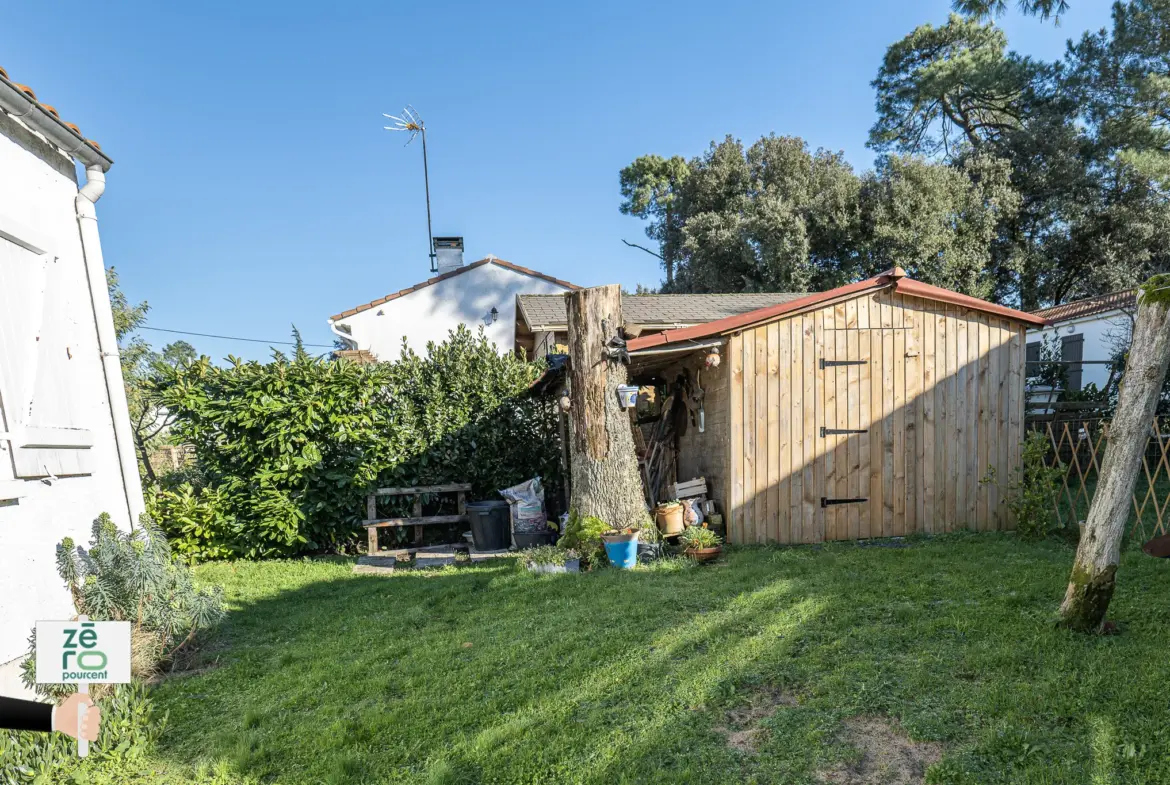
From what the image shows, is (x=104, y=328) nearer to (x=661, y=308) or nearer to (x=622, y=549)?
(x=622, y=549)

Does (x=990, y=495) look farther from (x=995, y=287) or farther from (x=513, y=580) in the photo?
(x=995, y=287)

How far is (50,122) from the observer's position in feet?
14.1

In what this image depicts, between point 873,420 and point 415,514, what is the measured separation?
584cm

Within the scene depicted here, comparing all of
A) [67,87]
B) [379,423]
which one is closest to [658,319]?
[379,423]

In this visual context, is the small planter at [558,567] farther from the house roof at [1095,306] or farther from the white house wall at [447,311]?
the house roof at [1095,306]

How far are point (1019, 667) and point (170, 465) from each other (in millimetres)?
13436

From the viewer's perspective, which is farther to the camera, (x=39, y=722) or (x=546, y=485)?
(x=546, y=485)

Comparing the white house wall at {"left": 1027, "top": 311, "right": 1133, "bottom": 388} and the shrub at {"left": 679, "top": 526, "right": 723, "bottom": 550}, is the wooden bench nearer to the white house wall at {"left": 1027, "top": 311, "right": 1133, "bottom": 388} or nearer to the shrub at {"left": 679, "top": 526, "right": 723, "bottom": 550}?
the shrub at {"left": 679, "top": 526, "right": 723, "bottom": 550}

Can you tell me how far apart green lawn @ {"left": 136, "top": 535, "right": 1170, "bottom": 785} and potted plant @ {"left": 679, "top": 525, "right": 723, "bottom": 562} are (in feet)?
2.70

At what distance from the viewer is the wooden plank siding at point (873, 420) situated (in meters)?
7.22

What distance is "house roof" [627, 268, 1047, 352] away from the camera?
6.99 metres

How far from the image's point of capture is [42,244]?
4289 millimetres

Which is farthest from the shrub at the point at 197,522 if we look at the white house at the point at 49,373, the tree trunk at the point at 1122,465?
A: the tree trunk at the point at 1122,465

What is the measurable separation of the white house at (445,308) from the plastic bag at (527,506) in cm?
749
